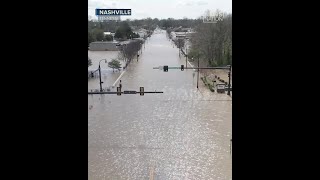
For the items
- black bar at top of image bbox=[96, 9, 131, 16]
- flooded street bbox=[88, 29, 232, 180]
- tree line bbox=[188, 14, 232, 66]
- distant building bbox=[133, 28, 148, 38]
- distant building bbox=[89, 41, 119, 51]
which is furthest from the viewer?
distant building bbox=[133, 28, 148, 38]

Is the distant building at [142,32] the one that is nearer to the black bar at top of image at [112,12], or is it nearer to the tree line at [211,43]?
the tree line at [211,43]

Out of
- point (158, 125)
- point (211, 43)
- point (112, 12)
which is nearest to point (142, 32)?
point (211, 43)

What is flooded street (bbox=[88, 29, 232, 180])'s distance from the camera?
3855mm

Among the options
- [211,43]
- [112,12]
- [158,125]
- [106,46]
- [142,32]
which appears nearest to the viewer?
[112,12]

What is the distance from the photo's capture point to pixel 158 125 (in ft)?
19.2

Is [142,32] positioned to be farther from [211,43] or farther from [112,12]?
[112,12]

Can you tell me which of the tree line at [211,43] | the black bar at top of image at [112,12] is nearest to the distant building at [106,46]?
the tree line at [211,43]

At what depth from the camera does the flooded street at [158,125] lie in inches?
152

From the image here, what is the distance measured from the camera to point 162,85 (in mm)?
7988

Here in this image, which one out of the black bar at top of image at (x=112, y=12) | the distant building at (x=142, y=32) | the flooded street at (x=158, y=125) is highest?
the distant building at (x=142, y=32)

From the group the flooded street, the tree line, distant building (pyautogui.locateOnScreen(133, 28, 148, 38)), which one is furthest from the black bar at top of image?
distant building (pyautogui.locateOnScreen(133, 28, 148, 38))

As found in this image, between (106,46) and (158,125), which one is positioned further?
(106,46)

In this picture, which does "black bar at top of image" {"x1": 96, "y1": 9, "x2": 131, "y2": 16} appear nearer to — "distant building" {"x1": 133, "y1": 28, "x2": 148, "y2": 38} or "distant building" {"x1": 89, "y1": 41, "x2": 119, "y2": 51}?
"distant building" {"x1": 89, "y1": 41, "x2": 119, "y2": 51}
